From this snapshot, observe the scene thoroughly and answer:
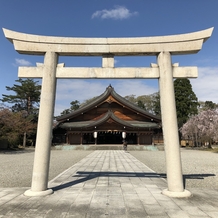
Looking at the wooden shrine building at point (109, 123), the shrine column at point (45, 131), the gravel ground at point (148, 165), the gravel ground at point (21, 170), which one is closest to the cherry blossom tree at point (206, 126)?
the wooden shrine building at point (109, 123)

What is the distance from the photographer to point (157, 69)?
5.60 m

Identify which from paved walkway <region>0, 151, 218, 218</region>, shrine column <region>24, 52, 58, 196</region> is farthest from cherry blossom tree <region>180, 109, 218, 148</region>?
shrine column <region>24, 52, 58, 196</region>

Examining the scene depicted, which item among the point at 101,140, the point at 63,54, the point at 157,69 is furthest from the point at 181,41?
the point at 101,140

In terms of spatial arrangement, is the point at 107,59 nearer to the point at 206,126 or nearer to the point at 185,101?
the point at 206,126

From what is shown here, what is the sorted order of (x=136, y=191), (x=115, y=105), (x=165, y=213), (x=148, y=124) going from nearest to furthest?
1. (x=165, y=213)
2. (x=136, y=191)
3. (x=148, y=124)
4. (x=115, y=105)

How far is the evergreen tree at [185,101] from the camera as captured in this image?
3862 centimetres

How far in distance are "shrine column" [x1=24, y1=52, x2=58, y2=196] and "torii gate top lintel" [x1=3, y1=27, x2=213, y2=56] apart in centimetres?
36

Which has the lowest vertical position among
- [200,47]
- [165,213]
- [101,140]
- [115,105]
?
[165,213]

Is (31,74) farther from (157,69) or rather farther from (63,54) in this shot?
(157,69)

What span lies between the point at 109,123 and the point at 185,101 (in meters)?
21.0

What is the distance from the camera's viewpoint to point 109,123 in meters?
25.9

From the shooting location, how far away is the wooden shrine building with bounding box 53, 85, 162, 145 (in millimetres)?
25875

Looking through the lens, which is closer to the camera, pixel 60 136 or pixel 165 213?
pixel 165 213

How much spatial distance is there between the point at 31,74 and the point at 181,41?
15.0 feet
